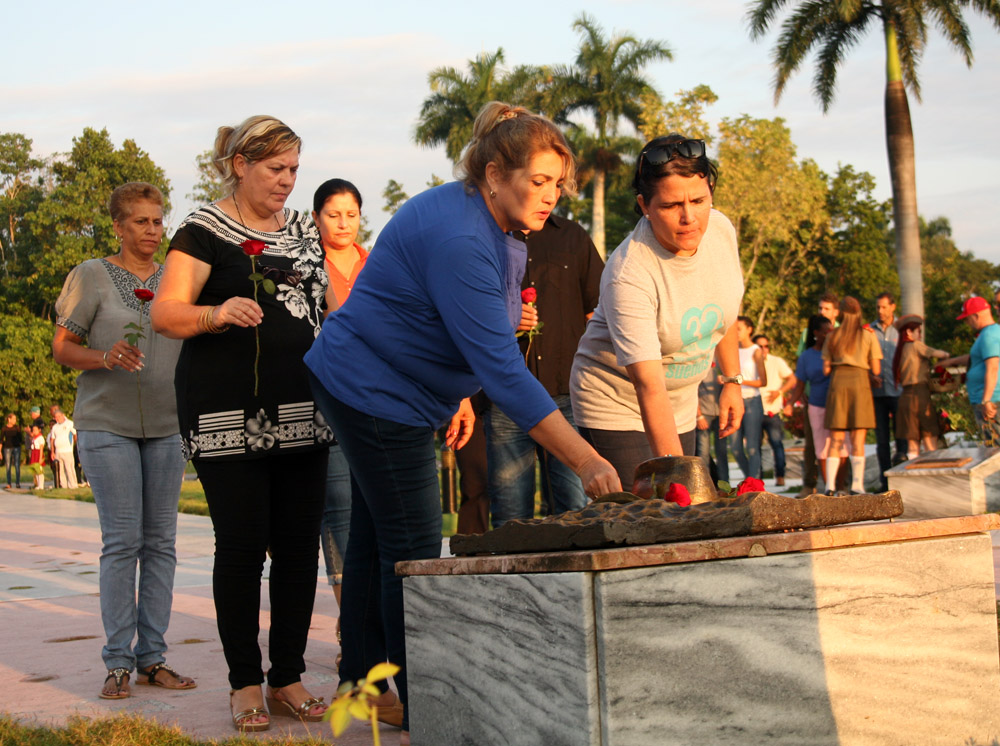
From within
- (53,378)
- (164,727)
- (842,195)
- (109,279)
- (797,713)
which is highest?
(842,195)

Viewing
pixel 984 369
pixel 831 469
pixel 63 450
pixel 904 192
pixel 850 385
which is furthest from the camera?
pixel 904 192

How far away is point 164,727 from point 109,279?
2030 mm

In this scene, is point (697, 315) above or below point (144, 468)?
above

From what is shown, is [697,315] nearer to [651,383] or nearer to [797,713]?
[651,383]

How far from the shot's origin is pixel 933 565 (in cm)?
270

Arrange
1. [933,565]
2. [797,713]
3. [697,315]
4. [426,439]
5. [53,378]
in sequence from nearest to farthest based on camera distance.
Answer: [797,713] < [933,565] < [426,439] < [697,315] < [53,378]

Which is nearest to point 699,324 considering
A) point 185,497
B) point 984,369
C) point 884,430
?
point 984,369

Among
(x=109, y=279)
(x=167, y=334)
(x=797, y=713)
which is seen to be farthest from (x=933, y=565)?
(x=109, y=279)

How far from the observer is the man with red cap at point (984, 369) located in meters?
10.2

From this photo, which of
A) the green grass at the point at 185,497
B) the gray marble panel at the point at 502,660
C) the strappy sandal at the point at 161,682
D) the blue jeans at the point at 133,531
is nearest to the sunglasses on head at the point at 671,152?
the gray marble panel at the point at 502,660

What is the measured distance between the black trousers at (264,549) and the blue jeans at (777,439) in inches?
429

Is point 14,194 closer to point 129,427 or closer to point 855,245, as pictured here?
point 855,245

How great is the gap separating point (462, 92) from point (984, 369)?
41.4 m

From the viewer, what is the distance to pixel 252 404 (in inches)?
153
